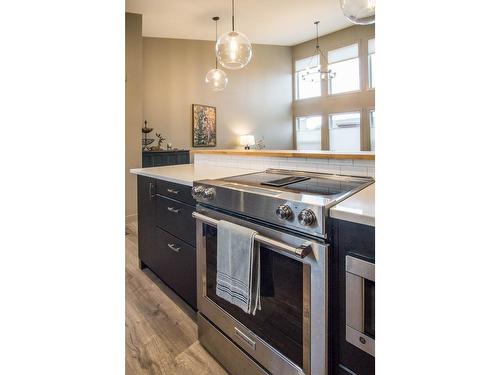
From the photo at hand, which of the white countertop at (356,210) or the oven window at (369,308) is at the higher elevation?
the white countertop at (356,210)

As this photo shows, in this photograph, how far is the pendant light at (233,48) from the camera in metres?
2.78

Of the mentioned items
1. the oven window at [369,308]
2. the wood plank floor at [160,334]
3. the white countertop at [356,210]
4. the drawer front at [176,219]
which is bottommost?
the wood plank floor at [160,334]

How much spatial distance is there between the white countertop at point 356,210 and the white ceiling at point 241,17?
13.5ft

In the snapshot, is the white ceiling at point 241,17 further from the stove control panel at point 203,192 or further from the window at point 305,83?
the stove control panel at point 203,192

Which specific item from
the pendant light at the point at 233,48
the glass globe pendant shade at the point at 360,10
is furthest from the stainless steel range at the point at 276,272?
the pendant light at the point at 233,48

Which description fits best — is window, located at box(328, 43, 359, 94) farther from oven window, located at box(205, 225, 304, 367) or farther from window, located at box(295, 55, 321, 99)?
oven window, located at box(205, 225, 304, 367)

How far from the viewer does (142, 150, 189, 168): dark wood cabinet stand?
452 centimetres

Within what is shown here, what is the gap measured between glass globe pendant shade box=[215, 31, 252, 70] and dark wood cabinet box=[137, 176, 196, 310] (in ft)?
4.75

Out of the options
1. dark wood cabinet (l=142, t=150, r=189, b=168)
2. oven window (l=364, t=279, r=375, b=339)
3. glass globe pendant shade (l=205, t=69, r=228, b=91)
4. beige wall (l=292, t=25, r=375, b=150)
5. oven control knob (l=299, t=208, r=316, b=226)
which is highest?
beige wall (l=292, t=25, r=375, b=150)

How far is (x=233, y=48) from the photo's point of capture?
2.80 meters

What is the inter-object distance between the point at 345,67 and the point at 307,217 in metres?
6.78

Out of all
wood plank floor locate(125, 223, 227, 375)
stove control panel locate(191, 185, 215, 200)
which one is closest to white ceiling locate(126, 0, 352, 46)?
stove control panel locate(191, 185, 215, 200)

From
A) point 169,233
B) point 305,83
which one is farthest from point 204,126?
point 169,233
